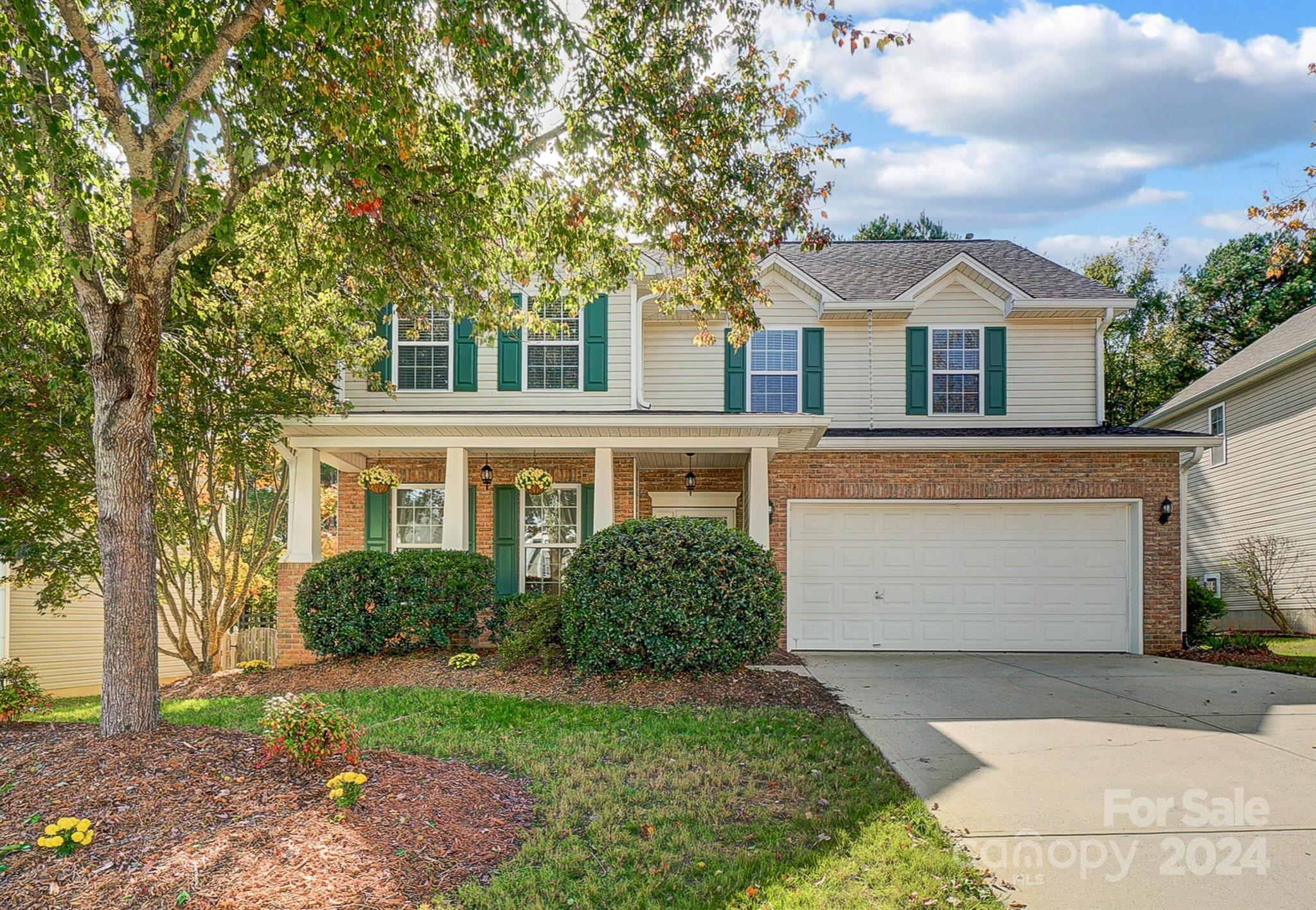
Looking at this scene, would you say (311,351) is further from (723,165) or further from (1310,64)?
(1310,64)

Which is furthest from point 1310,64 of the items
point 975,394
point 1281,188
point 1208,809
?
point 1208,809

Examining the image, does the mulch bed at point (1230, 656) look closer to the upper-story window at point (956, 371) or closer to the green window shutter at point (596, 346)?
the upper-story window at point (956, 371)

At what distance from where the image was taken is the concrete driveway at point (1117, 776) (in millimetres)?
3568

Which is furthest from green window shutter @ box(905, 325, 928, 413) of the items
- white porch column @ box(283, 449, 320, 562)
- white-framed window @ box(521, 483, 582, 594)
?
white porch column @ box(283, 449, 320, 562)

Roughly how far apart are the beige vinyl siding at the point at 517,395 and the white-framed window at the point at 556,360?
0.39ft

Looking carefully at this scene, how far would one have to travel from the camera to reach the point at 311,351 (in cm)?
923

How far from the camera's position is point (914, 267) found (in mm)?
13805

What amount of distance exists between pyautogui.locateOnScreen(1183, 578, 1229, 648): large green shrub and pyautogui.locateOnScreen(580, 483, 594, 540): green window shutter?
8663 millimetres

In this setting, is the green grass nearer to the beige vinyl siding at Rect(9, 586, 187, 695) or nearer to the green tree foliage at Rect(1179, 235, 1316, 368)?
the beige vinyl siding at Rect(9, 586, 187, 695)

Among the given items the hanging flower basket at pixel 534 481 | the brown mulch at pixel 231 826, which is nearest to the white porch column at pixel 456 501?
the hanging flower basket at pixel 534 481

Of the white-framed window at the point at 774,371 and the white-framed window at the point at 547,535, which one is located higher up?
the white-framed window at the point at 774,371

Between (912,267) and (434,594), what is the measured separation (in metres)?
9.75

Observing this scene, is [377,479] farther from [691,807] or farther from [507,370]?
[691,807]

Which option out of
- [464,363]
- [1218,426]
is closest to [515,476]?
[464,363]
